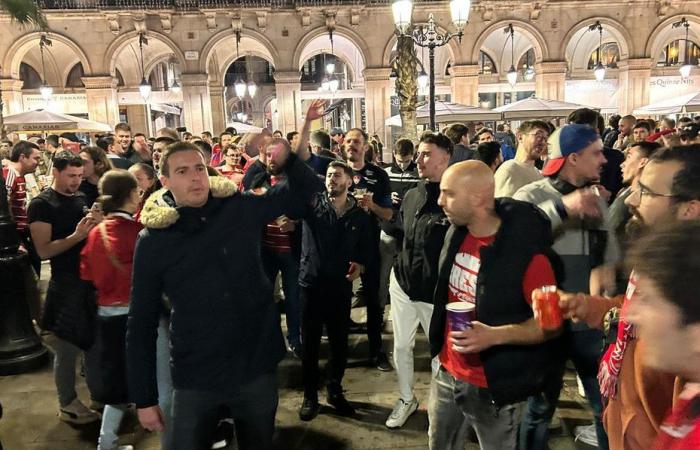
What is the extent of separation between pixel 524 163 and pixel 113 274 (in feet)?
10.7

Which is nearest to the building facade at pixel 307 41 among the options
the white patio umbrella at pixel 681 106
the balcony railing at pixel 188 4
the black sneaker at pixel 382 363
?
the balcony railing at pixel 188 4

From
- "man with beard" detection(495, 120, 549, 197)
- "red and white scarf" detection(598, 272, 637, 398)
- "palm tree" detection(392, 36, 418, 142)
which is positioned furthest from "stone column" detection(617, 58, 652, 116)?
"red and white scarf" detection(598, 272, 637, 398)

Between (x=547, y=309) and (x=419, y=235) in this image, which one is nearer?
(x=547, y=309)

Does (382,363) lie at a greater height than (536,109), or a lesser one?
lesser

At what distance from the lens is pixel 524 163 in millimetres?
4520

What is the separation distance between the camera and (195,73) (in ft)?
70.8

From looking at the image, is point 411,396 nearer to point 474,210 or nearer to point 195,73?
point 474,210

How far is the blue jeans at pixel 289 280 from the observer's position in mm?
5598

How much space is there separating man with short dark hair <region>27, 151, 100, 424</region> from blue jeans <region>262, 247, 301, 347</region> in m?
1.86

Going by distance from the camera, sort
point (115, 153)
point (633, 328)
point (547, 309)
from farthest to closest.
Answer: point (115, 153) → point (547, 309) → point (633, 328)

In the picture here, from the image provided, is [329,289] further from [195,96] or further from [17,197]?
[195,96]

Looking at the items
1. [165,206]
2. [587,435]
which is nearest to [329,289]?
[165,206]

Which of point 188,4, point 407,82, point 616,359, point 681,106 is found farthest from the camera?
point 188,4

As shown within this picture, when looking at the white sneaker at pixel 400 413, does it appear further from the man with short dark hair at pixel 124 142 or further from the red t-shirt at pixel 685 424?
the man with short dark hair at pixel 124 142
